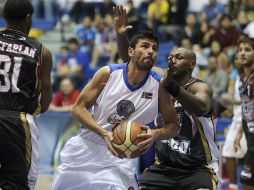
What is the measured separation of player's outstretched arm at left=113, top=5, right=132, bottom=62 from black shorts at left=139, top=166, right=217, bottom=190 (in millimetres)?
1496

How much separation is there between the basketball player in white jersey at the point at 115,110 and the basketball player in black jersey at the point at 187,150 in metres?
0.41

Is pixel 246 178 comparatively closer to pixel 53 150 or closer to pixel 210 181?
pixel 210 181

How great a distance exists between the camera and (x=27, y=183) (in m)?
6.46

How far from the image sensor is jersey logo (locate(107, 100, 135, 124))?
707 cm

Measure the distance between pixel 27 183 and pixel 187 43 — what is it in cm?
1124

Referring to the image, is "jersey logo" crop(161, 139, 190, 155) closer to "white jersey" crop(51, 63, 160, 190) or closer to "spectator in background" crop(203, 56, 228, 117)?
"white jersey" crop(51, 63, 160, 190)

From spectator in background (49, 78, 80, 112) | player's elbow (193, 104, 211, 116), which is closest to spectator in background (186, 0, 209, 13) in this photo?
spectator in background (49, 78, 80, 112)

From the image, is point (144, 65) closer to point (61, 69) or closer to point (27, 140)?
point (27, 140)

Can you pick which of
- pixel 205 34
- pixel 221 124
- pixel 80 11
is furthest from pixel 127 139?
pixel 80 11

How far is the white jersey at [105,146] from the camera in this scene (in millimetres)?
7074

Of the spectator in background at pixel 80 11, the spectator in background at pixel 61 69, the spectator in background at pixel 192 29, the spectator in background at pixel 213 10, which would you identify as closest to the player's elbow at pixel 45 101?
the spectator in background at pixel 61 69

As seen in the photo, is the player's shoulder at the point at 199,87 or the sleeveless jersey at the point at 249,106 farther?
the sleeveless jersey at the point at 249,106

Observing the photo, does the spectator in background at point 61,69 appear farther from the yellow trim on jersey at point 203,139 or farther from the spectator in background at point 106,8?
the yellow trim on jersey at point 203,139

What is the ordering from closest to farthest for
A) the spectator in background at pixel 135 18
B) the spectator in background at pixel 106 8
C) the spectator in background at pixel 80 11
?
the spectator in background at pixel 135 18 → the spectator in background at pixel 106 8 → the spectator in background at pixel 80 11
